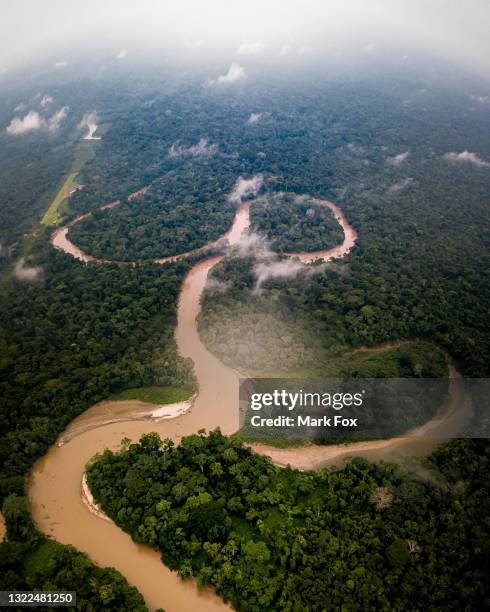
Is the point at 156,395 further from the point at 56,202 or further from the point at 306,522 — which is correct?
the point at 56,202

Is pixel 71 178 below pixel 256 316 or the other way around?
the other way around

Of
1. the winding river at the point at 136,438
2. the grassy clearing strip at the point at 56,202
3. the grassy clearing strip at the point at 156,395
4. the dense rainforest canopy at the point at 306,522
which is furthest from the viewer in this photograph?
the grassy clearing strip at the point at 56,202

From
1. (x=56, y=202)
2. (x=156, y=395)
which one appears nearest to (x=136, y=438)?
(x=156, y=395)

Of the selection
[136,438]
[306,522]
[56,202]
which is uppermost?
[56,202]

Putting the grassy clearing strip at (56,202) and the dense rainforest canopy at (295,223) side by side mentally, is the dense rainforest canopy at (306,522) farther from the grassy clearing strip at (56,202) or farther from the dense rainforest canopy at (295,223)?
the grassy clearing strip at (56,202)

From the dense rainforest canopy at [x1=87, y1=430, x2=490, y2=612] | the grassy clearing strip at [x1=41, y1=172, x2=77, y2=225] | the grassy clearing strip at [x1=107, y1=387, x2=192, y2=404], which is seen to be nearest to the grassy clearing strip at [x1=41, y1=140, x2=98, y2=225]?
the grassy clearing strip at [x1=41, y1=172, x2=77, y2=225]

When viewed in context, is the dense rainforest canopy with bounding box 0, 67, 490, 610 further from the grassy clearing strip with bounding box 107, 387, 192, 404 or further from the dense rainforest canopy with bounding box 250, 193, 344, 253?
the grassy clearing strip with bounding box 107, 387, 192, 404

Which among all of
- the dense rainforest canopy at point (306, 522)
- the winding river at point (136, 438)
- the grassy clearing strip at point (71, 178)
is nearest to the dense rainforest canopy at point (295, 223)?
the winding river at point (136, 438)
